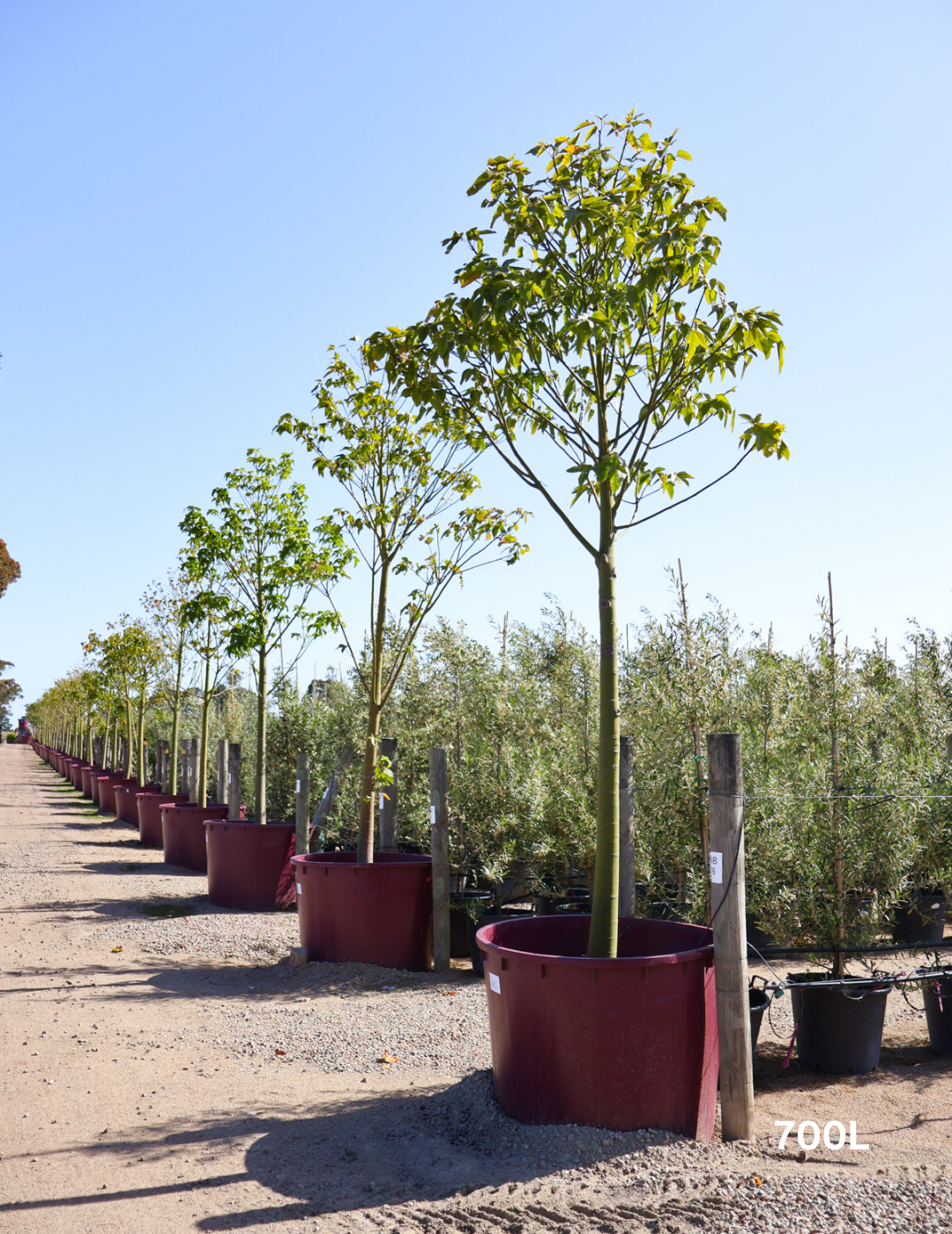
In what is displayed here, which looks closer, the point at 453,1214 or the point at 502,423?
the point at 453,1214

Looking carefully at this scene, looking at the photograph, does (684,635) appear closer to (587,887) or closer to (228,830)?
(587,887)

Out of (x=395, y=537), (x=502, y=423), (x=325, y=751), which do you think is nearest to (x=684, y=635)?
(x=395, y=537)

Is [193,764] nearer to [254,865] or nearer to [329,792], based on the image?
[254,865]

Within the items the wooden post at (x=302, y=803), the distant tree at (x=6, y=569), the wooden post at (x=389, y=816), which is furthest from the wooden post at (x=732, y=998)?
the distant tree at (x=6, y=569)

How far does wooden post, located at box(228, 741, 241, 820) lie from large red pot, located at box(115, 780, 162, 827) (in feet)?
21.8

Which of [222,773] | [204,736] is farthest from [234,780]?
[222,773]

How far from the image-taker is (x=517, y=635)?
1220 cm

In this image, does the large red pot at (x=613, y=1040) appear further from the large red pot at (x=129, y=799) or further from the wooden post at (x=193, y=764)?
the large red pot at (x=129, y=799)

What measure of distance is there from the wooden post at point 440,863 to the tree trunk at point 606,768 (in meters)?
3.28

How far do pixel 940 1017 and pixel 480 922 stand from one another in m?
3.49

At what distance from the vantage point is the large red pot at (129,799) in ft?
62.4

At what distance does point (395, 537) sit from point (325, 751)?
21.9 feet

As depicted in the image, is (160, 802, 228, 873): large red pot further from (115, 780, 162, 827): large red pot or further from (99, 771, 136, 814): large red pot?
(99, 771, 136, 814): large red pot

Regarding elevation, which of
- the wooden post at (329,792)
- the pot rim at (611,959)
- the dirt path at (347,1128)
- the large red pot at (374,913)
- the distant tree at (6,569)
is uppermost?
the distant tree at (6,569)
